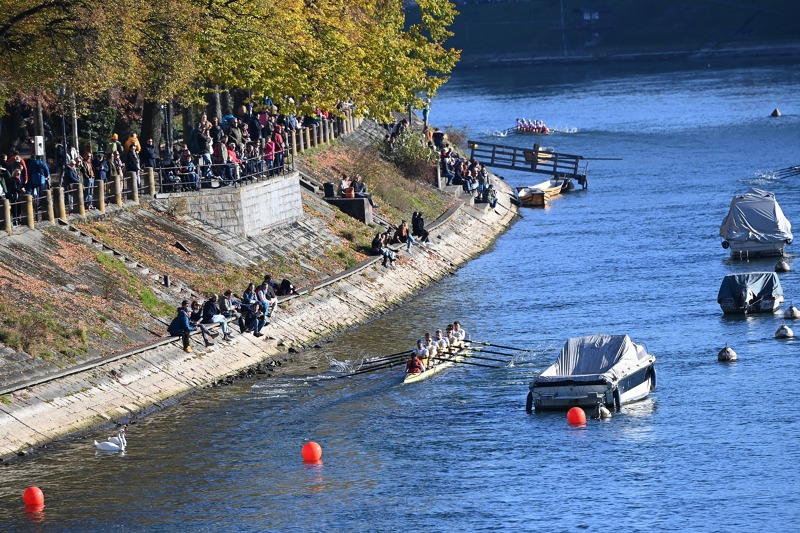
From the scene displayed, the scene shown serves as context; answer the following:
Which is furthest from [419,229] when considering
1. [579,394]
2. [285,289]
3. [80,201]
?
[579,394]

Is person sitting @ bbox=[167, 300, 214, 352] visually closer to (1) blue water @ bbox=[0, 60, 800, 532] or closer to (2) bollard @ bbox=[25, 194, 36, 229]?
(1) blue water @ bbox=[0, 60, 800, 532]

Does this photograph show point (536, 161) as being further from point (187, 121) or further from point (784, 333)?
point (784, 333)

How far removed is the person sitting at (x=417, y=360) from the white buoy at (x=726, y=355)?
31.6 ft

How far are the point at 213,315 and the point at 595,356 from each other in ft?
39.7

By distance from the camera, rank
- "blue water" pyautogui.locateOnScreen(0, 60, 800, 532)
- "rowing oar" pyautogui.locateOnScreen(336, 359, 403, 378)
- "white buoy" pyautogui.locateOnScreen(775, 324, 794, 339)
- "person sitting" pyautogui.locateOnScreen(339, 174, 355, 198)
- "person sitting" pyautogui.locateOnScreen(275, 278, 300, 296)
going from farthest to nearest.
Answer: "person sitting" pyautogui.locateOnScreen(339, 174, 355, 198) < "person sitting" pyautogui.locateOnScreen(275, 278, 300, 296) < "white buoy" pyautogui.locateOnScreen(775, 324, 794, 339) < "rowing oar" pyautogui.locateOnScreen(336, 359, 403, 378) < "blue water" pyautogui.locateOnScreen(0, 60, 800, 532)

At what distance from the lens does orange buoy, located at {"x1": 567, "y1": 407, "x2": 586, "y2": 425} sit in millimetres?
43438

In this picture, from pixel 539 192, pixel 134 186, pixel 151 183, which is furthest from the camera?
pixel 539 192

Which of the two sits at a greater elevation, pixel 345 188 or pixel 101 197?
pixel 101 197

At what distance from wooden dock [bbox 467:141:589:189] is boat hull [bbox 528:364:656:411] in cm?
5944

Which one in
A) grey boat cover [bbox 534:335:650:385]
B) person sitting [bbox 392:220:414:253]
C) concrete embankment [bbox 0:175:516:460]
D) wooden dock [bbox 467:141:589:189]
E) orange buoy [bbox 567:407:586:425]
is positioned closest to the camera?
concrete embankment [bbox 0:175:516:460]

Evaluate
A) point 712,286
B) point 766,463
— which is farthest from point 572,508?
point 712,286

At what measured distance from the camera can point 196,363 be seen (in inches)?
1876

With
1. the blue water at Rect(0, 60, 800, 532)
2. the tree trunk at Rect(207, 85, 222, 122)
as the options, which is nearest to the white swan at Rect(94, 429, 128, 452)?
the blue water at Rect(0, 60, 800, 532)

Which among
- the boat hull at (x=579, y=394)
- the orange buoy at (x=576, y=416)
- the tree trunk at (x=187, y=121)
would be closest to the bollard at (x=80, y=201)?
the boat hull at (x=579, y=394)
